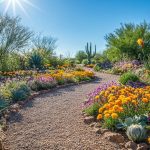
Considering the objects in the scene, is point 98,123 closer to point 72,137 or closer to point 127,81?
point 72,137

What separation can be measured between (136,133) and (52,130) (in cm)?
194

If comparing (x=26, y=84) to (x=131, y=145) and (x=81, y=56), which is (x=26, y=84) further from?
(x=81, y=56)

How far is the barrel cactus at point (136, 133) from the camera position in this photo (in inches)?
214

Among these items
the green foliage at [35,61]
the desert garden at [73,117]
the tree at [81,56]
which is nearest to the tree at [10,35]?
the green foliage at [35,61]

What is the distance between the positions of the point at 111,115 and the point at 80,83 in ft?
31.2

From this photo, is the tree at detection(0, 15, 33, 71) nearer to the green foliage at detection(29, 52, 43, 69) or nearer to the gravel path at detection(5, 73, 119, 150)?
the green foliage at detection(29, 52, 43, 69)

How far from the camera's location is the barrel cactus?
5430 mm

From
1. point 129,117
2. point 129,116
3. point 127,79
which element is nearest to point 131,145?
point 129,117

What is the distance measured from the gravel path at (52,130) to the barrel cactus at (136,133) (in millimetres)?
320

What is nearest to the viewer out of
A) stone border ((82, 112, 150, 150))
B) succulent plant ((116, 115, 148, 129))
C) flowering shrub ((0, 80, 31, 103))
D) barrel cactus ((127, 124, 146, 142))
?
stone border ((82, 112, 150, 150))

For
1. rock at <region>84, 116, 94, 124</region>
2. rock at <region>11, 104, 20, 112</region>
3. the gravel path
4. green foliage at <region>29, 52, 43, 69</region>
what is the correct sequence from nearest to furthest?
the gravel path < rock at <region>84, 116, 94, 124</region> < rock at <region>11, 104, 20, 112</region> < green foliage at <region>29, 52, 43, 69</region>

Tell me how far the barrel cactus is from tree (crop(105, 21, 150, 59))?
70.5 ft

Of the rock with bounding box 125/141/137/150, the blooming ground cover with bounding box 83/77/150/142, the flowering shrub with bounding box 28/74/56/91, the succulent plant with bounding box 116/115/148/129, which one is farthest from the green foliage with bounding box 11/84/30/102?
the rock with bounding box 125/141/137/150

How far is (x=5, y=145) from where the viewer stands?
19.1 feet
